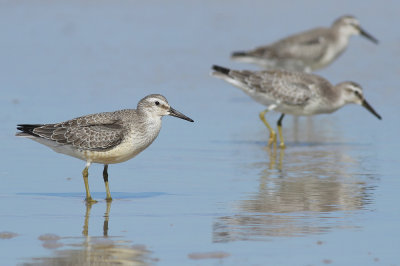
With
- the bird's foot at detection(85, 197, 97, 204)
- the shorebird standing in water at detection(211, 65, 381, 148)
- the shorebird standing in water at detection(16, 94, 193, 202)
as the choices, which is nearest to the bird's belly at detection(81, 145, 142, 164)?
the shorebird standing in water at detection(16, 94, 193, 202)

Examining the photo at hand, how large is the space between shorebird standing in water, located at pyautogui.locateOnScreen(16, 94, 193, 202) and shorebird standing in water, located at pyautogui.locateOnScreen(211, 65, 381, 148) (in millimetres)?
4872

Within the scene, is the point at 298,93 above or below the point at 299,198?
above

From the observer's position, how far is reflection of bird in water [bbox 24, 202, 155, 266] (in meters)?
7.93

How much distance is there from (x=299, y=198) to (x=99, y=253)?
3317mm

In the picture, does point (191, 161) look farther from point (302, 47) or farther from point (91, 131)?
point (302, 47)

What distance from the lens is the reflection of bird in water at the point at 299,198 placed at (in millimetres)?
9141

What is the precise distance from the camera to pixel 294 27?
26938 millimetres

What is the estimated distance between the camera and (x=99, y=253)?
8219 mm

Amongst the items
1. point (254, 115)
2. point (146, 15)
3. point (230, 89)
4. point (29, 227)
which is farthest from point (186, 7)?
point (29, 227)

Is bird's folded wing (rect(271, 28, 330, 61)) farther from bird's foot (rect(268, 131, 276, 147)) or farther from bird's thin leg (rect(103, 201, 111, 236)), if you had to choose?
bird's thin leg (rect(103, 201, 111, 236))

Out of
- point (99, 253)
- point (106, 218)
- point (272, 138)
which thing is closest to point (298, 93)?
point (272, 138)

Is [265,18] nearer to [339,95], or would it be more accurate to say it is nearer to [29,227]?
[339,95]

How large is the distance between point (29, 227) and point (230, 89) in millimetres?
11568

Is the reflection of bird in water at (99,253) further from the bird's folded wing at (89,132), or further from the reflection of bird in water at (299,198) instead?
the bird's folded wing at (89,132)
